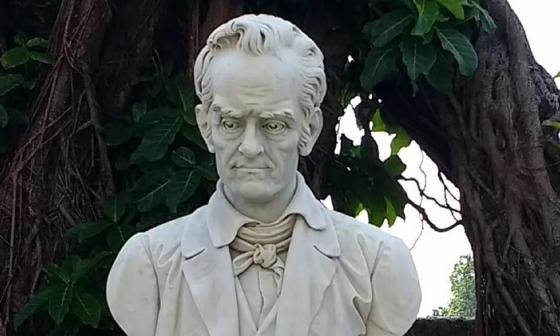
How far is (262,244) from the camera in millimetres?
1999

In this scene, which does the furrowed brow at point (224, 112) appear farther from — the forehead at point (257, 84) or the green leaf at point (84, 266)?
the green leaf at point (84, 266)

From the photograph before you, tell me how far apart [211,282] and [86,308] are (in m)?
1.00

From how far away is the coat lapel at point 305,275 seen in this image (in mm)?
1934

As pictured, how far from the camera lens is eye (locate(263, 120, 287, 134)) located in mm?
1914

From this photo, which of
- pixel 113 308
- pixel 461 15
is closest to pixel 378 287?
pixel 113 308

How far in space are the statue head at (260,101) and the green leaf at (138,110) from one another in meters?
1.12

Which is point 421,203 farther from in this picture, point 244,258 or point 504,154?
point 244,258

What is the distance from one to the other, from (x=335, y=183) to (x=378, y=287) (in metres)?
1.36

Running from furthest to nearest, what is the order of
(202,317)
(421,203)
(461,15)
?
(421,203), (461,15), (202,317)

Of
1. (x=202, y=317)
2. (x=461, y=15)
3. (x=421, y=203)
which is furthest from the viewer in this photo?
(x=421, y=203)

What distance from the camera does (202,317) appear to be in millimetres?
1951

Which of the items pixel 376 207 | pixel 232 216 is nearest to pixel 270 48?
pixel 232 216

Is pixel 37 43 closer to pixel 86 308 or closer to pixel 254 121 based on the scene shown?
pixel 86 308

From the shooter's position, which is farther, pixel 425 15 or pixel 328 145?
pixel 328 145
